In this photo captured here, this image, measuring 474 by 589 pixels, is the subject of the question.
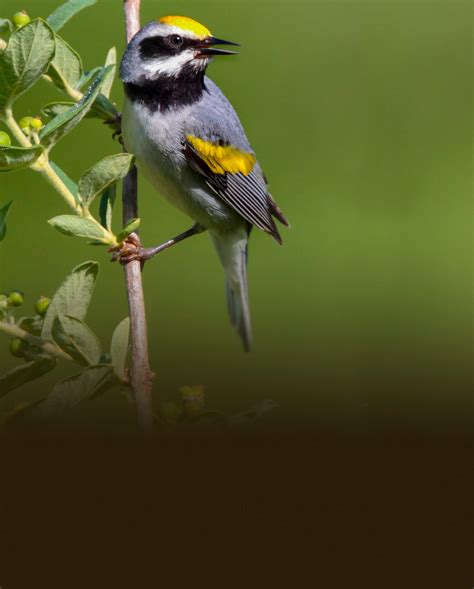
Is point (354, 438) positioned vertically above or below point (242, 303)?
below

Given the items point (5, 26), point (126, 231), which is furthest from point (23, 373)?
point (5, 26)

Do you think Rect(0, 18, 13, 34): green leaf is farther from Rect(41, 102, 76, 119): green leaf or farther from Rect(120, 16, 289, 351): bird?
Rect(120, 16, 289, 351): bird

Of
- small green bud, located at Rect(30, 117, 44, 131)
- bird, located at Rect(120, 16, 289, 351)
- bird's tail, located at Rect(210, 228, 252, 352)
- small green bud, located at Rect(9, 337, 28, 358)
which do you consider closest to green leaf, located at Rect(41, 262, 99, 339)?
small green bud, located at Rect(9, 337, 28, 358)

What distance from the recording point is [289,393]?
190 cm

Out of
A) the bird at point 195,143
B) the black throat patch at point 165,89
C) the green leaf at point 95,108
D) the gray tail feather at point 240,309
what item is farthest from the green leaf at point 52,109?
the gray tail feather at point 240,309

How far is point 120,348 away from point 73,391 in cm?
10

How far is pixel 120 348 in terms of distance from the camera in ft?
2.26

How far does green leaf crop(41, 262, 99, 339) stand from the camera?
2.16ft

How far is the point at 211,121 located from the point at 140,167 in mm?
159

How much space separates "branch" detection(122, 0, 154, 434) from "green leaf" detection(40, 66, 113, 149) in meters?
0.20

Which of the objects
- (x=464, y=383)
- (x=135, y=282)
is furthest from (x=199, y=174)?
(x=464, y=383)

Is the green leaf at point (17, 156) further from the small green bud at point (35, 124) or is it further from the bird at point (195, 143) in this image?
the bird at point (195, 143)

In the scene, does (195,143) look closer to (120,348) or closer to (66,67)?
(66,67)

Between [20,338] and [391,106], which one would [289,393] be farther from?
[391,106]
